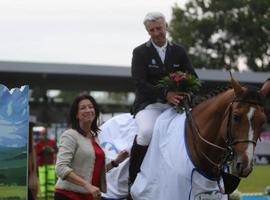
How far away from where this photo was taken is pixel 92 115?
19.2 feet

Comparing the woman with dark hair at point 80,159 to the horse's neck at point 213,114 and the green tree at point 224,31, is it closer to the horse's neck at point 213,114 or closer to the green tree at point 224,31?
the horse's neck at point 213,114

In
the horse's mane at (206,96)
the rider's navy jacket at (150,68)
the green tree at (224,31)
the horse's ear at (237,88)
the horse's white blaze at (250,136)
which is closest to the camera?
the horse's white blaze at (250,136)

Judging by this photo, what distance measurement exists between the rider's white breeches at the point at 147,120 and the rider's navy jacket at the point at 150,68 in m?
0.07

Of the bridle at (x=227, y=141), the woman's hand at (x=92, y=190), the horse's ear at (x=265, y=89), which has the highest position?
the horse's ear at (x=265, y=89)

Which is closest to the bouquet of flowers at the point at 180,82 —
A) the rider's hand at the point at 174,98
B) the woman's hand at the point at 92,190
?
the rider's hand at the point at 174,98

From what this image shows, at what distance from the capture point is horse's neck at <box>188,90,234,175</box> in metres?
6.28

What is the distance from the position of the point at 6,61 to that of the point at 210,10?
19710mm

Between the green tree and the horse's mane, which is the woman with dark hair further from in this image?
the green tree

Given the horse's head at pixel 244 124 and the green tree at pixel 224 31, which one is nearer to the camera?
the horse's head at pixel 244 124

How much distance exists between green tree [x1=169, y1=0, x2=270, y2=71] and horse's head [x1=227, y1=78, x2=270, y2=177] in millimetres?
39167

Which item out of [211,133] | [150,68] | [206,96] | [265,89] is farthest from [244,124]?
[150,68]

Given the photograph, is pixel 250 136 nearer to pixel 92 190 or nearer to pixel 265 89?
pixel 265 89

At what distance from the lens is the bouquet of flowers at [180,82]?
6.77 metres

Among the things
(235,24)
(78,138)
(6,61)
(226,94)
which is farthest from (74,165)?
(235,24)
